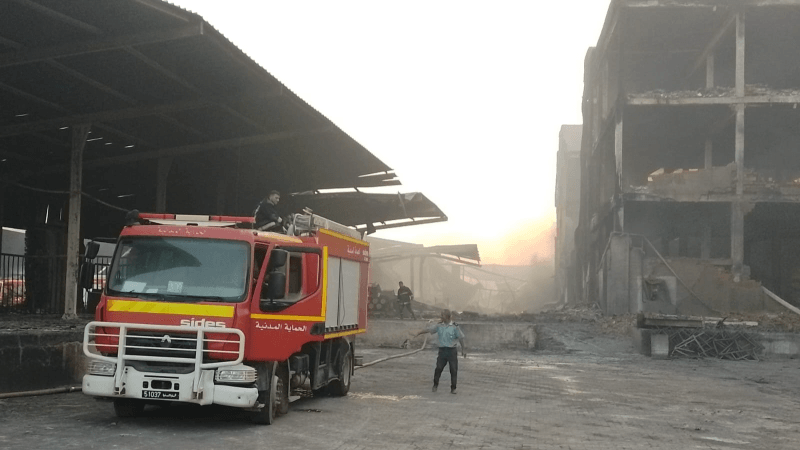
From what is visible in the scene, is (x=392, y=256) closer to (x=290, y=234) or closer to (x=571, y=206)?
(x=571, y=206)

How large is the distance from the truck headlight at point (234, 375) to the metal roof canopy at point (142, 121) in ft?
19.6

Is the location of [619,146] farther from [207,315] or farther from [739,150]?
[207,315]

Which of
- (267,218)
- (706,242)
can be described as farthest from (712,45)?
(267,218)

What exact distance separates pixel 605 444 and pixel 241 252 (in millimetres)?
4976

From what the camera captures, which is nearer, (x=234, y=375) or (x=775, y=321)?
(x=234, y=375)

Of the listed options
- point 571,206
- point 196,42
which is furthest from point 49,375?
point 571,206

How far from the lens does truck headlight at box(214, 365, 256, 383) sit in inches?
412

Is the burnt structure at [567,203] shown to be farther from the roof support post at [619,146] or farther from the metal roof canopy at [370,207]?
the metal roof canopy at [370,207]

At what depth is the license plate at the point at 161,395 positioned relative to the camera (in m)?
10.3

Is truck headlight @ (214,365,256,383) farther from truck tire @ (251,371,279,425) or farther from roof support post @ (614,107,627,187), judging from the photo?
roof support post @ (614,107,627,187)

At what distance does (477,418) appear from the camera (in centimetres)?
1226

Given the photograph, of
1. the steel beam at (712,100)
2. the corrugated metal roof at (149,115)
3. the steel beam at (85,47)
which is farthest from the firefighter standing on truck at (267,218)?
the steel beam at (712,100)

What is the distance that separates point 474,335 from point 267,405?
17.8 m

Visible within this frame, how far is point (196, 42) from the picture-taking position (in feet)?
49.9
